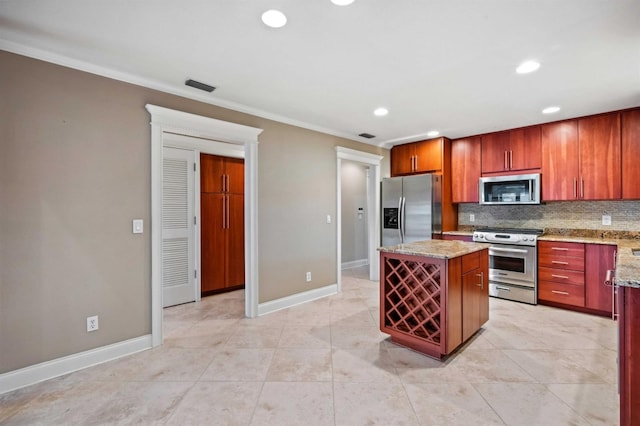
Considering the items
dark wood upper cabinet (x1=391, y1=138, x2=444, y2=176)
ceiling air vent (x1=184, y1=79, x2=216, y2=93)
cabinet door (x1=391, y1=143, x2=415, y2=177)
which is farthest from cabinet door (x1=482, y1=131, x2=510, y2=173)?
ceiling air vent (x1=184, y1=79, x2=216, y2=93)

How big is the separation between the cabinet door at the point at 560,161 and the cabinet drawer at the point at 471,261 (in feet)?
6.53

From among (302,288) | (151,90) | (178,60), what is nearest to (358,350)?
(302,288)

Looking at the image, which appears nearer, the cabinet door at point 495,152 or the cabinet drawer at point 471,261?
the cabinet drawer at point 471,261

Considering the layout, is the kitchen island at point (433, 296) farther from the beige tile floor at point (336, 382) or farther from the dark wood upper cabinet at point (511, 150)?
the dark wood upper cabinet at point (511, 150)

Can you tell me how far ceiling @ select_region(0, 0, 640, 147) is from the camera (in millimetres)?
1735

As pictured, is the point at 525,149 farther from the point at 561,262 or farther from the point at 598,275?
the point at 598,275

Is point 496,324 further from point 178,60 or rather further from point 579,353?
point 178,60

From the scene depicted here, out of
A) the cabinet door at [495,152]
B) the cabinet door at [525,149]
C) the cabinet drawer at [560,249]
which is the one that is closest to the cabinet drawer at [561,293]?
the cabinet drawer at [560,249]

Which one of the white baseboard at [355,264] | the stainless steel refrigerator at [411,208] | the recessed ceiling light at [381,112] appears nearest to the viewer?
the recessed ceiling light at [381,112]

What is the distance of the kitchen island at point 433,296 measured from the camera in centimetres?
240

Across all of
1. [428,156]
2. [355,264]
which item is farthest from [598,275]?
[355,264]

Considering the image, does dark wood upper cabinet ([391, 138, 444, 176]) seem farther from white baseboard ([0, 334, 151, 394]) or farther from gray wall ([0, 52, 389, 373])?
white baseboard ([0, 334, 151, 394])

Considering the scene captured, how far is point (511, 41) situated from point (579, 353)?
2.64 m

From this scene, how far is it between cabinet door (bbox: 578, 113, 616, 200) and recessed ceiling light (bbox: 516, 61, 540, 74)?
1966 millimetres
